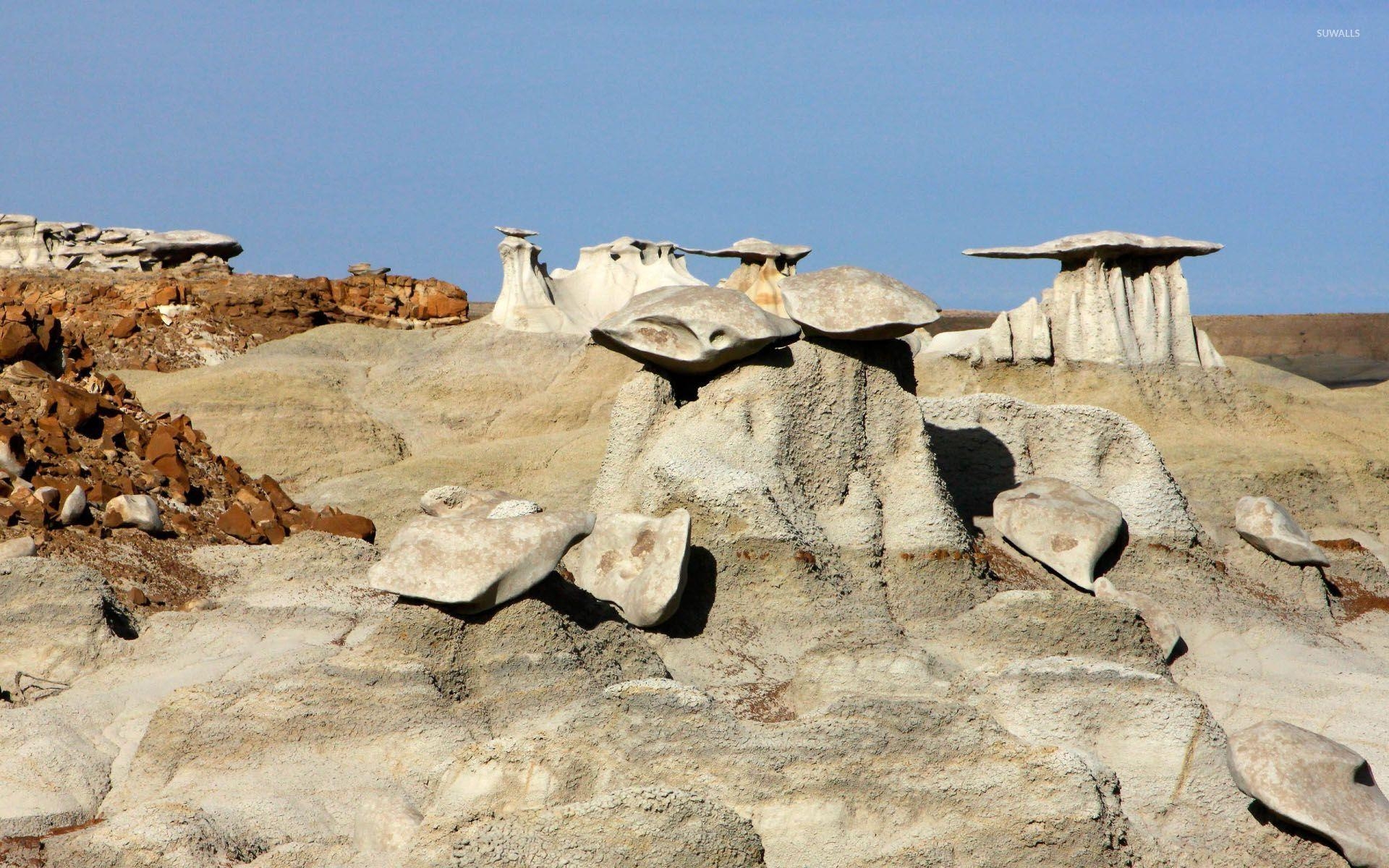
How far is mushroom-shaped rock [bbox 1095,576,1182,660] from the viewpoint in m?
7.09

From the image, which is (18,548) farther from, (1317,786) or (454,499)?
(1317,786)

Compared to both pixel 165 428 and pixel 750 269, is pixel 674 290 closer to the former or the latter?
pixel 165 428

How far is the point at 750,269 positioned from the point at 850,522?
1217 centimetres

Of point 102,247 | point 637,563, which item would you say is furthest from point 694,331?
point 102,247

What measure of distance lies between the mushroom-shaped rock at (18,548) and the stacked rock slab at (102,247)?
1432 centimetres

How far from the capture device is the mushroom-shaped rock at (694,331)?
7184 mm

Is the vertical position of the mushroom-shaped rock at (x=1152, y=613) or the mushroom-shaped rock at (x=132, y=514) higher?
the mushroom-shaped rock at (x=132, y=514)

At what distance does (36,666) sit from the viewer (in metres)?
6.05

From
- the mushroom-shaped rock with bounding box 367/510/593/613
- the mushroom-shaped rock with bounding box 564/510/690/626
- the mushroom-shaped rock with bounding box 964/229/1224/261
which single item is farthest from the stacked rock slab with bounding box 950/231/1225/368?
the mushroom-shaped rock with bounding box 367/510/593/613

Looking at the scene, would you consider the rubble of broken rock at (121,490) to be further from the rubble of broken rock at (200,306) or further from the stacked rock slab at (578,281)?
the stacked rock slab at (578,281)

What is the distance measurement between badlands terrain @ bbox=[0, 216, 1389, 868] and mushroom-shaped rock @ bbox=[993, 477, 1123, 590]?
27 mm

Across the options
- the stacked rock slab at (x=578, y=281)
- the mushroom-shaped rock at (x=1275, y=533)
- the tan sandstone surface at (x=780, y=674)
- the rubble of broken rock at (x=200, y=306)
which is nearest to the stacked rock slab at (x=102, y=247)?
the rubble of broken rock at (x=200, y=306)

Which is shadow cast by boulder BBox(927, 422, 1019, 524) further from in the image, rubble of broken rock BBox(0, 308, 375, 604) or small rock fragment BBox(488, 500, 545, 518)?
rubble of broken rock BBox(0, 308, 375, 604)

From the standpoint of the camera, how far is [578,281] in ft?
73.0
